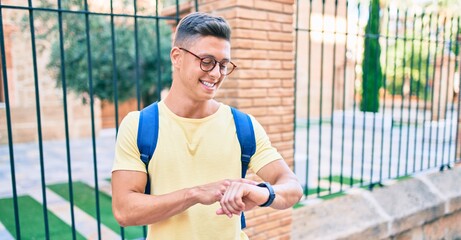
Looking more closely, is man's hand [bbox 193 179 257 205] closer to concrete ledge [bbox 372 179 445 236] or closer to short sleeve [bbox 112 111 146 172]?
short sleeve [bbox 112 111 146 172]

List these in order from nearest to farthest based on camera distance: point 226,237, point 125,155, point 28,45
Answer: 1. point 125,155
2. point 226,237
3. point 28,45

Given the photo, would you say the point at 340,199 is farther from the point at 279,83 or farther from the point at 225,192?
the point at 225,192

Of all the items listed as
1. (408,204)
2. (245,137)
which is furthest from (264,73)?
(408,204)

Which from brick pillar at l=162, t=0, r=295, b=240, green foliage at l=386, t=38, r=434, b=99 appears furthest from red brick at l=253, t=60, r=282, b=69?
green foliage at l=386, t=38, r=434, b=99

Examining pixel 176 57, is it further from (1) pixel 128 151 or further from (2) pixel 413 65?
(2) pixel 413 65

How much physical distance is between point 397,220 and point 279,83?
2045 mm

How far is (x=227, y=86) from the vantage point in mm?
3207

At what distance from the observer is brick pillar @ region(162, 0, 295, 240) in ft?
10.2

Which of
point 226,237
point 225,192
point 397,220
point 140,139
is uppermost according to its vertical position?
point 140,139

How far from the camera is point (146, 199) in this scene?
135cm

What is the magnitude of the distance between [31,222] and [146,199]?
166 inches

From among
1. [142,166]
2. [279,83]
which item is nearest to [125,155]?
[142,166]

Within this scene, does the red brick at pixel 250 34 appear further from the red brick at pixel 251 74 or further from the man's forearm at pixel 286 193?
the man's forearm at pixel 286 193

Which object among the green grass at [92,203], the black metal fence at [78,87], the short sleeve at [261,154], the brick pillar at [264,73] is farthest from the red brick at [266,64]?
the green grass at [92,203]
